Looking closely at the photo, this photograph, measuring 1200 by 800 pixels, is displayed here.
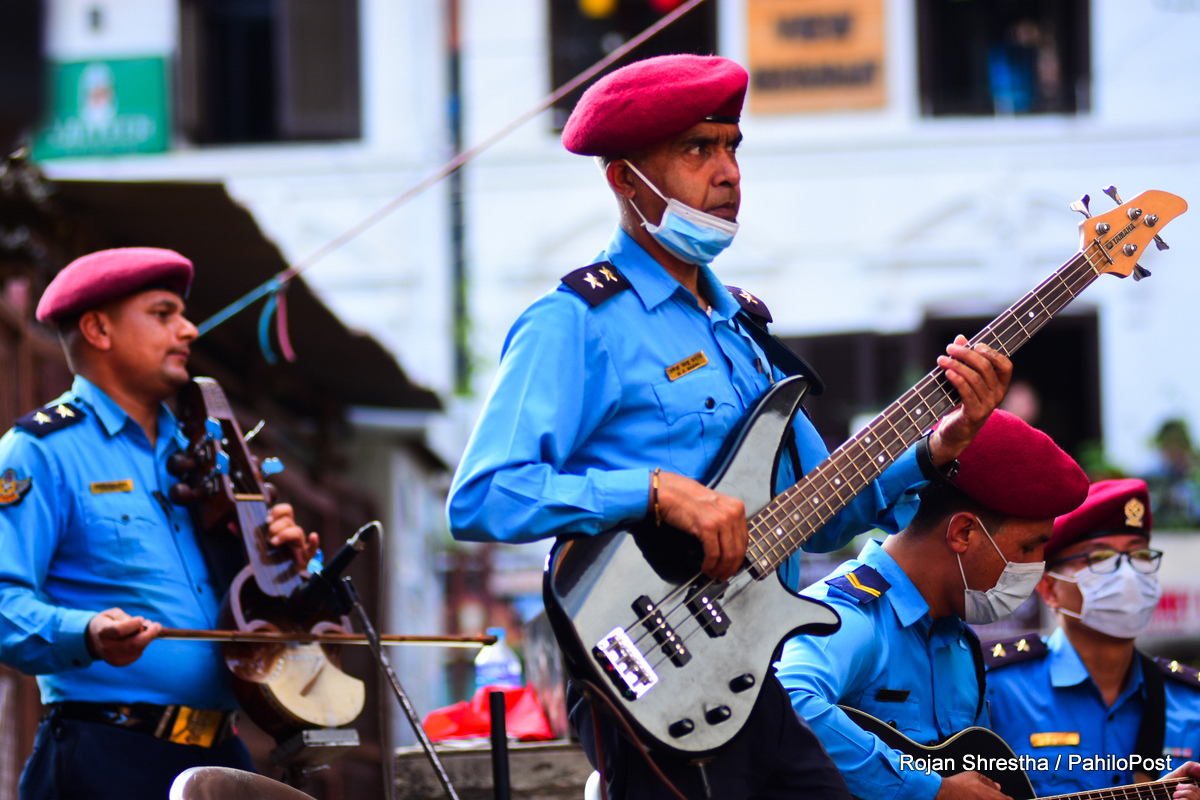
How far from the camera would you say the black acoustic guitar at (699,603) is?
261cm

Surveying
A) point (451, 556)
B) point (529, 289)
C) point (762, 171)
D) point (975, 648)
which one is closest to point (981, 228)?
point (762, 171)

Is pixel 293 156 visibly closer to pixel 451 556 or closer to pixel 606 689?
pixel 451 556

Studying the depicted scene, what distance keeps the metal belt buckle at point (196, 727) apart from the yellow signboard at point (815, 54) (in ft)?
38.9

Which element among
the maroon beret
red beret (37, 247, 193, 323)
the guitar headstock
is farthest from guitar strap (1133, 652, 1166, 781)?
red beret (37, 247, 193, 323)

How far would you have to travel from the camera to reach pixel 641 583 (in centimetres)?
269

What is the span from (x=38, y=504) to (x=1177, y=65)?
526 inches

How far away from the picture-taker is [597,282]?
2994mm

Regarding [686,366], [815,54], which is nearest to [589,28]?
[815,54]

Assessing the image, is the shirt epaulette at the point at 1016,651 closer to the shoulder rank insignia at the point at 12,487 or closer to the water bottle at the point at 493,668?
the water bottle at the point at 493,668

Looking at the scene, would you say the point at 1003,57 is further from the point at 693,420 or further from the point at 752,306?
the point at 693,420

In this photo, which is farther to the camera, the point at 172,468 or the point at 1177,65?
the point at 1177,65

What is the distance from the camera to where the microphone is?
3488 mm

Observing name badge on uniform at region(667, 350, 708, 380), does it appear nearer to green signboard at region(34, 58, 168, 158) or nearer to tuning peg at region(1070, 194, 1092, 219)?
tuning peg at region(1070, 194, 1092, 219)

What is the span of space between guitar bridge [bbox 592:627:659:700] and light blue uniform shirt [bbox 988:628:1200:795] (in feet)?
6.88
